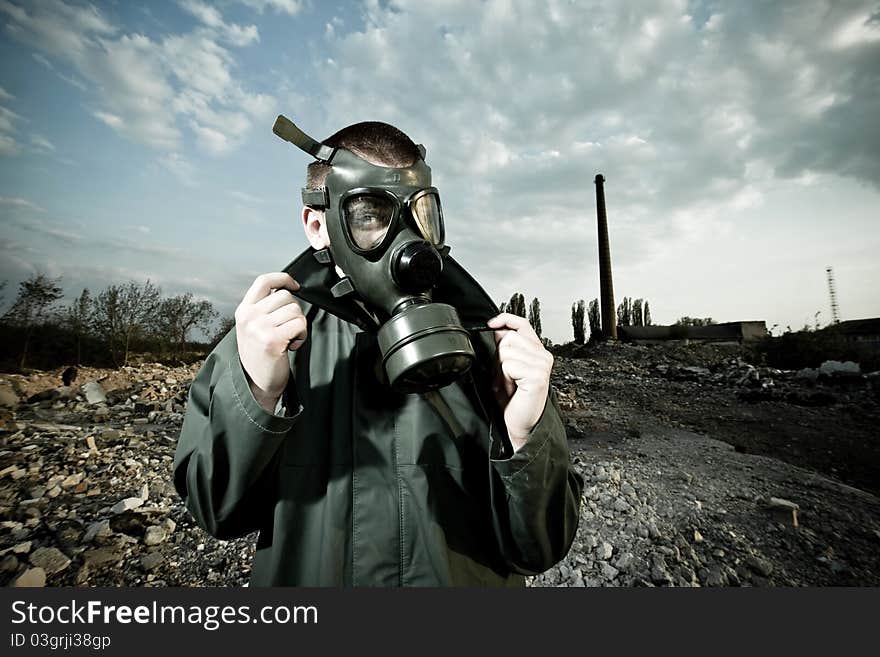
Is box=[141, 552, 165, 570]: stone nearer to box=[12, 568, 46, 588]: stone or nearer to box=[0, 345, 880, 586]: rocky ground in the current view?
box=[0, 345, 880, 586]: rocky ground

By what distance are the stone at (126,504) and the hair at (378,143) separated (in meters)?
3.74

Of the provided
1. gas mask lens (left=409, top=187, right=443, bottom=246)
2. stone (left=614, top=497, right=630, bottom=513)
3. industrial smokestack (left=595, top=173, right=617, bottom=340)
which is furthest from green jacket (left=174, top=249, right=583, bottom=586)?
industrial smokestack (left=595, top=173, right=617, bottom=340)

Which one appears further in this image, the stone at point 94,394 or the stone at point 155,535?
the stone at point 94,394

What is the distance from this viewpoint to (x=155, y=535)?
2.87 metres

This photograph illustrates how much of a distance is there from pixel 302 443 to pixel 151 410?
290 inches

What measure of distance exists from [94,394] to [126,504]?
527 centimetres

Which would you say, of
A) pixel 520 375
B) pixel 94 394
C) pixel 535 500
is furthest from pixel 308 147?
pixel 94 394

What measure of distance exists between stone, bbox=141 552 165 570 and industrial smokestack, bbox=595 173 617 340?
22844 millimetres

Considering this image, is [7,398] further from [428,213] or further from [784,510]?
[784,510]

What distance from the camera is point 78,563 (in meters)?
2.60

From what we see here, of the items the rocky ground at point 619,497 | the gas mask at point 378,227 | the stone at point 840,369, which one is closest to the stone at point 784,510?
the rocky ground at point 619,497

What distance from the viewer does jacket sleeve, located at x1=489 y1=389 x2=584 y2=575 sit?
908 millimetres

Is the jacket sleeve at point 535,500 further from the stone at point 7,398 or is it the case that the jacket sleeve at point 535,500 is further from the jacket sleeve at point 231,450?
the stone at point 7,398

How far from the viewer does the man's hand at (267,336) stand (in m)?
0.80
